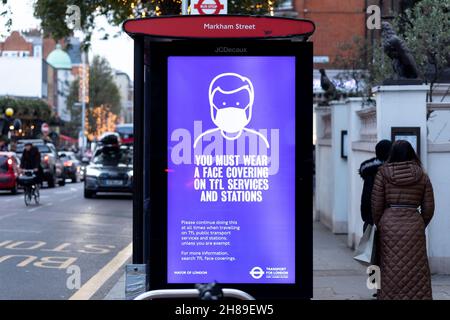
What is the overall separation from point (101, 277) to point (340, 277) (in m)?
3.10

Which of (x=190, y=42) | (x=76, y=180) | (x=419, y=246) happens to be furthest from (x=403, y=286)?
(x=76, y=180)

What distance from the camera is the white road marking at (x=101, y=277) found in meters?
8.95

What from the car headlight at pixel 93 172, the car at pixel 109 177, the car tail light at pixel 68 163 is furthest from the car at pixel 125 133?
the car headlight at pixel 93 172

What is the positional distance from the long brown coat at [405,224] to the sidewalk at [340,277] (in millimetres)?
1290

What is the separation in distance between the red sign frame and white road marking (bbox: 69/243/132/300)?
14.0 ft

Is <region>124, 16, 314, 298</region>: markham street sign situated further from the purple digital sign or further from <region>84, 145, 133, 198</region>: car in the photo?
<region>84, 145, 133, 198</region>: car

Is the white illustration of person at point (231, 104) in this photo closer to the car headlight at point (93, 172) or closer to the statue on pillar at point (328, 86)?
the statue on pillar at point (328, 86)

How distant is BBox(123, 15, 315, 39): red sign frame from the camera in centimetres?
537

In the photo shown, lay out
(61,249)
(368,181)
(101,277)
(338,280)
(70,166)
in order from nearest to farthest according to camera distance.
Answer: (368,181), (338,280), (101,277), (61,249), (70,166)

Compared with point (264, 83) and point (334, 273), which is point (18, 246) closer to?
point (334, 273)

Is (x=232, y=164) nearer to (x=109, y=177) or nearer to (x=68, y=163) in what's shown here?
(x=109, y=177)

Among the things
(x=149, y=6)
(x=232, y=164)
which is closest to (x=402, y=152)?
(x=232, y=164)

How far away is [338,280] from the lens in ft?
31.4
